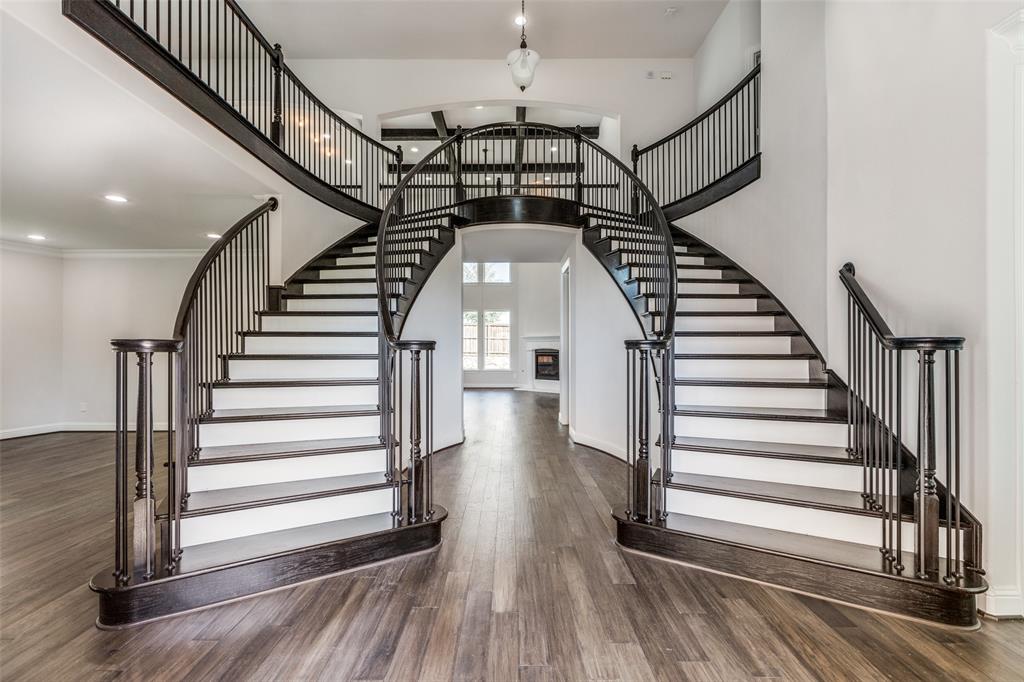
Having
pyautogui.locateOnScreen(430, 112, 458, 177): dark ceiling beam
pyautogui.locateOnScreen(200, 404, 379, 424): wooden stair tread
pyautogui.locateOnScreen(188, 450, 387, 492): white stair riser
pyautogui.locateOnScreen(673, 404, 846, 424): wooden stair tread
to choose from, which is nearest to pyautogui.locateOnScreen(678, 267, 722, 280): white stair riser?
pyautogui.locateOnScreen(673, 404, 846, 424): wooden stair tread

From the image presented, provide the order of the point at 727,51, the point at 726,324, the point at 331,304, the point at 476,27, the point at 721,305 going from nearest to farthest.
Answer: the point at 726,324 → the point at 721,305 → the point at 331,304 → the point at 727,51 → the point at 476,27

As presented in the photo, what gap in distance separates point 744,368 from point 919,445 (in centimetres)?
156

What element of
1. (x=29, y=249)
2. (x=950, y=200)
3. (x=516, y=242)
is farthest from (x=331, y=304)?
(x=29, y=249)

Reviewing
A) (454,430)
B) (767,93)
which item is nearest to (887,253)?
(767,93)

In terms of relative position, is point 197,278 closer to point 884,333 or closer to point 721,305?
point 884,333

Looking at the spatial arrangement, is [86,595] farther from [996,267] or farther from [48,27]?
[996,267]

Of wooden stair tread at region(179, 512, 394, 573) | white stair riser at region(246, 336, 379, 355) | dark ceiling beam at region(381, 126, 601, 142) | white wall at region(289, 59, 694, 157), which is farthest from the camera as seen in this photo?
dark ceiling beam at region(381, 126, 601, 142)

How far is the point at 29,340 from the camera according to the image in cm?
621

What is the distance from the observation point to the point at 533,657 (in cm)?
176

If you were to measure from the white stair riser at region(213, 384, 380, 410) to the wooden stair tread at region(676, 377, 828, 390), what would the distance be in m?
2.32

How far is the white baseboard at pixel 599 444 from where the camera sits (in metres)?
4.77

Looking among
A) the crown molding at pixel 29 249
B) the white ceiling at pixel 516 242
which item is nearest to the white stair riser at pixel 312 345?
the white ceiling at pixel 516 242

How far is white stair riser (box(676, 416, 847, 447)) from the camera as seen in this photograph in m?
2.90

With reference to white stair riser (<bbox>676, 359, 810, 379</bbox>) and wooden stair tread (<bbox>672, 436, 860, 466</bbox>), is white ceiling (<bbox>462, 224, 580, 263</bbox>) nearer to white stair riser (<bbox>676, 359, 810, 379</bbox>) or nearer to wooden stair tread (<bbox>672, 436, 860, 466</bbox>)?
white stair riser (<bbox>676, 359, 810, 379</bbox>)
